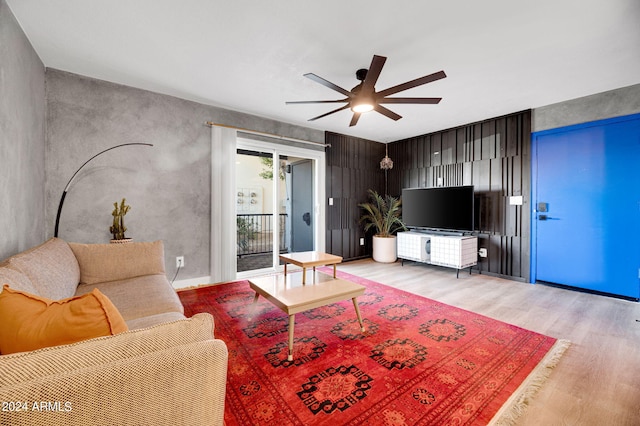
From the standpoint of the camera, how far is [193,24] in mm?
2100

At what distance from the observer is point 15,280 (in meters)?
1.30

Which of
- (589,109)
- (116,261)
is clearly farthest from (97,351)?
(589,109)

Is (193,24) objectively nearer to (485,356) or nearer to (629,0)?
(629,0)

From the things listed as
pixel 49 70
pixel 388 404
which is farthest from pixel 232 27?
pixel 388 404

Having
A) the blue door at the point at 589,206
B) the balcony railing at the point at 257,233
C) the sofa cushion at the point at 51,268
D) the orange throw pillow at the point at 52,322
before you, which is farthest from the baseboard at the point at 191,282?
the blue door at the point at 589,206

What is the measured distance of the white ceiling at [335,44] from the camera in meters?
1.93

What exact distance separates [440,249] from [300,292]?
9.53 feet

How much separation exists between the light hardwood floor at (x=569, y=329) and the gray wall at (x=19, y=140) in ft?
11.4

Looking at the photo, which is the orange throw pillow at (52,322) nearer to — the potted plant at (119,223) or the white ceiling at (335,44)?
the white ceiling at (335,44)

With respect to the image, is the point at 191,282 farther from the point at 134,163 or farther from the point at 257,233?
the point at 257,233

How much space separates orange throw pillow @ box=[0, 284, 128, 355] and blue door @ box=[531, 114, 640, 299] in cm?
474

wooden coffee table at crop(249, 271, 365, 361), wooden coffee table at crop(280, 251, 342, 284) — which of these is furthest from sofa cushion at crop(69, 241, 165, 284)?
wooden coffee table at crop(280, 251, 342, 284)

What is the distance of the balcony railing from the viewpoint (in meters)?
5.52

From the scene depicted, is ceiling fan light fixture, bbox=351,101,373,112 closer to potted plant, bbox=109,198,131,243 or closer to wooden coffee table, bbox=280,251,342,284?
wooden coffee table, bbox=280,251,342,284
